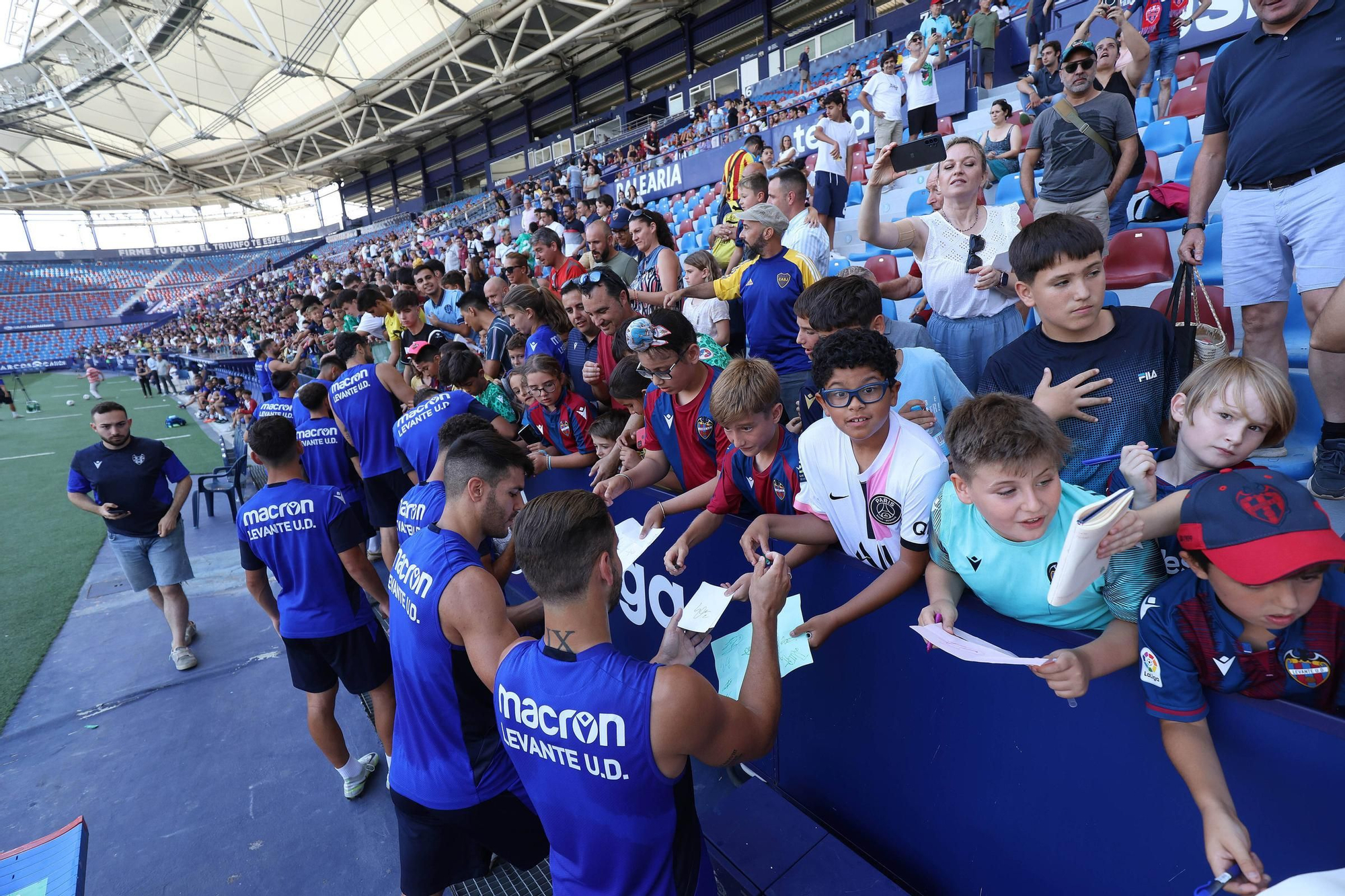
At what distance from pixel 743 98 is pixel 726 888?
2164 cm

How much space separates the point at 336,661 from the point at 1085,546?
347 centimetres

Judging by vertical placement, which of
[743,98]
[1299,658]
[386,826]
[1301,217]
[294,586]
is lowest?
[386,826]

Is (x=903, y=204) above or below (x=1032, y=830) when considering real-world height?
above

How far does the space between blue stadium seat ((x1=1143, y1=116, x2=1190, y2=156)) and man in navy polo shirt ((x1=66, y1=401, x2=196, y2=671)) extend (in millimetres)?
10544

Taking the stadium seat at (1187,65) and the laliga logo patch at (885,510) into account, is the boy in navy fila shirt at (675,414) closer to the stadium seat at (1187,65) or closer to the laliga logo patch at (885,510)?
the laliga logo patch at (885,510)

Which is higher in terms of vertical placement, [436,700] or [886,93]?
[886,93]

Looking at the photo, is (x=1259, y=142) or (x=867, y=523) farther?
(x=1259, y=142)

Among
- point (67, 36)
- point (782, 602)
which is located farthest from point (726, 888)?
point (67, 36)

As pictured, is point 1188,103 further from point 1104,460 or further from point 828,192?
point 1104,460

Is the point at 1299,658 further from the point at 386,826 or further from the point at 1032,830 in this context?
the point at 386,826

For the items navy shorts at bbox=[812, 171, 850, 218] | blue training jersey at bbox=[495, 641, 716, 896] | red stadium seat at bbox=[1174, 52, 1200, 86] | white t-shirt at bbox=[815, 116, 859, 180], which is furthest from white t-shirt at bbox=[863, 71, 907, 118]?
blue training jersey at bbox=[495, 641, 716, 896]

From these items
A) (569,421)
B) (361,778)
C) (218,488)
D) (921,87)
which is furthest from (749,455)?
(921,87)

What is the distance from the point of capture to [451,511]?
240cm

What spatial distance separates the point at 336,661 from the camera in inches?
130
